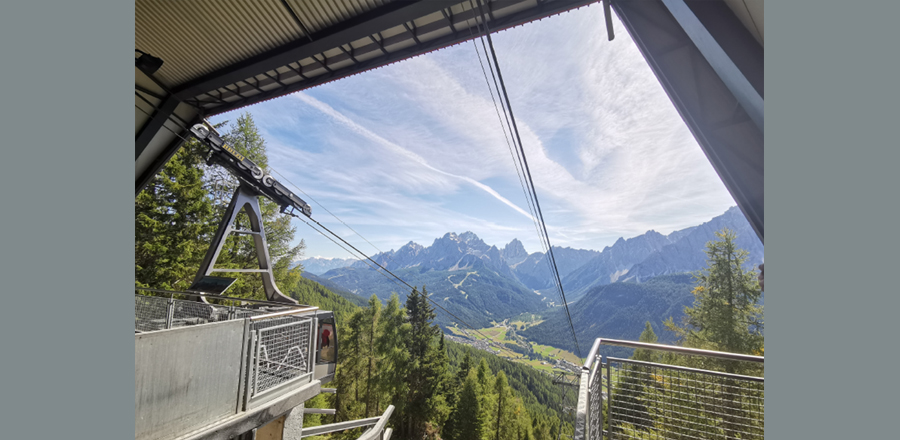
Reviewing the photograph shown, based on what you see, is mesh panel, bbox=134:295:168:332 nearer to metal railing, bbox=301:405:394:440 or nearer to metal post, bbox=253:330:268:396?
metal post, bbox=253:330:268:396

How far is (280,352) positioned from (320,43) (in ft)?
16.8

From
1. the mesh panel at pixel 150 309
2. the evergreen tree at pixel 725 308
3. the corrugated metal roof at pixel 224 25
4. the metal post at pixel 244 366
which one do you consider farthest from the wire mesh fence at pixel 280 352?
the evergreen tree at pixel 725 308

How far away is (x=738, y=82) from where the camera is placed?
2443 mm

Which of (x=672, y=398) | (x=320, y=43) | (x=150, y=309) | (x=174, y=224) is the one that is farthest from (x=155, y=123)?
(x=672, y=398)

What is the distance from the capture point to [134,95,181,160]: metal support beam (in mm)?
7400

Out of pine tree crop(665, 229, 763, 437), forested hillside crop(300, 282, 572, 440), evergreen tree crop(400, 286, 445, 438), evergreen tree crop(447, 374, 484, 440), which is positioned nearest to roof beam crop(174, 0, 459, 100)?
pine tree crop(665, 229, 763, 437)

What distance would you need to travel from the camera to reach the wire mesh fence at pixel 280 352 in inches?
163

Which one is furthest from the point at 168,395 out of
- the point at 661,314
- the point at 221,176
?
the point at 661,314

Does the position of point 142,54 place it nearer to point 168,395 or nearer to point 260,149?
point 168,395

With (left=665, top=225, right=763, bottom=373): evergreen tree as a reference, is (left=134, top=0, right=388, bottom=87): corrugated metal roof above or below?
above

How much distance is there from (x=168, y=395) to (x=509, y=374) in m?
81.5

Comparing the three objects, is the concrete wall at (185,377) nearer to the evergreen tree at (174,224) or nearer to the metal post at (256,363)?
the metal post at (256,363)

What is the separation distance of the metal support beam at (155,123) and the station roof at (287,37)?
0.02m

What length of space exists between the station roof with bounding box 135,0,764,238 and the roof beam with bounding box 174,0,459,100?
0.02 meters
